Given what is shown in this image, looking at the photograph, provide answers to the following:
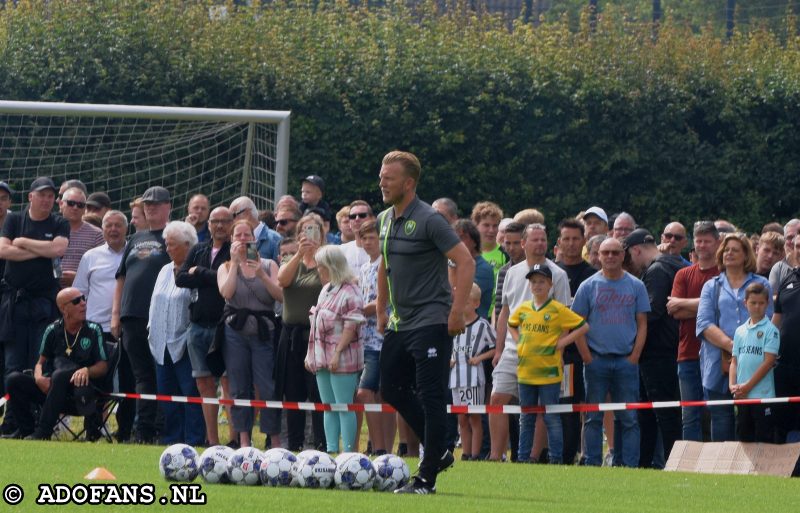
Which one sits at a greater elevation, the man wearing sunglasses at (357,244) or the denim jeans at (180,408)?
the man wearing sunglasses at (357,244)

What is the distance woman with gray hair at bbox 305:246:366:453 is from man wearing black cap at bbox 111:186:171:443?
2.15 m

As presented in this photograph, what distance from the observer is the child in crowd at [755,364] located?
1338cm

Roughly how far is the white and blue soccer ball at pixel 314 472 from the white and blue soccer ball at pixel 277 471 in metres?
0.04

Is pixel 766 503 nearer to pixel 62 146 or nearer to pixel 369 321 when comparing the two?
pixel 369 321

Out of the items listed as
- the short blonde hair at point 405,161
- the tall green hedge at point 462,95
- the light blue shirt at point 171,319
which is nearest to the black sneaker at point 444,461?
the short blonde hair at point 405,161

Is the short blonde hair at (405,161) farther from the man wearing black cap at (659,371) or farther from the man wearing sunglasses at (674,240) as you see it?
the man wearing sunglasses at (674,240)

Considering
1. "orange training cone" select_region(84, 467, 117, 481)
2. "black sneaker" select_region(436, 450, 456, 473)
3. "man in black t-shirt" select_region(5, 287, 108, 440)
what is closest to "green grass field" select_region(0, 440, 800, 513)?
"orange training cone" select_region(84, 467, 117, 481)

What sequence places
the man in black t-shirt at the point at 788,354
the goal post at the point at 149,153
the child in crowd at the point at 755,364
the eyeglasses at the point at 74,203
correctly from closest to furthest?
the child in crowd at the point at 755,364 → the man in black t-shirt at the point at 788,354 → the eyeglasses at the point at 74,203 → the goal post at the point at 149,153

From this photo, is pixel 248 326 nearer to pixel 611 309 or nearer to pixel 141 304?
pixel 141 304

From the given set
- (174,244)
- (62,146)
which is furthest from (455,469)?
(62,146)

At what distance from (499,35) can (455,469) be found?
1593 centimetres

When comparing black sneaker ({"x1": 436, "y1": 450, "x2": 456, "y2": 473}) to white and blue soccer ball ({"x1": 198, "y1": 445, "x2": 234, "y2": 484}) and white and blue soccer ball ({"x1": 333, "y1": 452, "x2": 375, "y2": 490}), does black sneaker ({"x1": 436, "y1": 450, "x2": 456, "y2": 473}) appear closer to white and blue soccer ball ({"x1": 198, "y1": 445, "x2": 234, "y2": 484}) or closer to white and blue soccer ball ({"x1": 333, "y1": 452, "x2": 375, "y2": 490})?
white and blue soccer ball ({"x1": 333, "y1": 452, "x2": 375, "y2": 490})

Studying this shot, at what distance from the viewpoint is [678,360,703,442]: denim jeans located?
46.3ft

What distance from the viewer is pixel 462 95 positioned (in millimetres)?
26094
